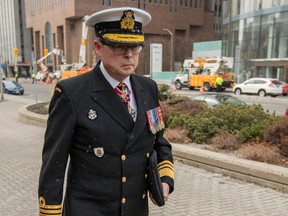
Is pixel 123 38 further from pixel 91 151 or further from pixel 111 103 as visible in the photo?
pixel 91 151

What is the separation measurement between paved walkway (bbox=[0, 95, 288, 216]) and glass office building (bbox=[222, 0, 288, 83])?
30.6 m

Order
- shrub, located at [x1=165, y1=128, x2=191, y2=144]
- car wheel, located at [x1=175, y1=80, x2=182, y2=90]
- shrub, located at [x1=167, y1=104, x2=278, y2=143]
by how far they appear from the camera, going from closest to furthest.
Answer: shrub, located at [x1=167, y1=104, x2=278, y2=143] < shrub, located at [x1=165, y1=128, x2=191, y2=144] < car wheel, located at [x1=175, y1=80, x2=182, y2=90]

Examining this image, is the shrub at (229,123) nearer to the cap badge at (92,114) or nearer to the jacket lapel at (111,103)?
the jacket lapel at (111,103)

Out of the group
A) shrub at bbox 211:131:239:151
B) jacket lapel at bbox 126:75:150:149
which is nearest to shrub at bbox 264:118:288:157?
shrub at bbox 211:131:239:151

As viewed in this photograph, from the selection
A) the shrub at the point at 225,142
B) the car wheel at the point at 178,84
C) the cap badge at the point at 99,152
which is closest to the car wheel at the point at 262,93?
the car wheel at the point at 178,84

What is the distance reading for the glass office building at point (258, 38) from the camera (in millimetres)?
34656

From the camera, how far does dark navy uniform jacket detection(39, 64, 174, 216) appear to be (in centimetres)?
195

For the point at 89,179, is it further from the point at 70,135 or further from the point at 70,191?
the point at 70,135

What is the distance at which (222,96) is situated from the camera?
1358cm

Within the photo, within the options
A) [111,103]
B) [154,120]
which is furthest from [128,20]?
[154,120]

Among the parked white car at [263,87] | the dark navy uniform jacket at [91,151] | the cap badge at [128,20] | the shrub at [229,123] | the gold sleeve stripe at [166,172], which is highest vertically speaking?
the cap badge at [128,20]

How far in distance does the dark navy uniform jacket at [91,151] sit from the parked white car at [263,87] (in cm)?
2528

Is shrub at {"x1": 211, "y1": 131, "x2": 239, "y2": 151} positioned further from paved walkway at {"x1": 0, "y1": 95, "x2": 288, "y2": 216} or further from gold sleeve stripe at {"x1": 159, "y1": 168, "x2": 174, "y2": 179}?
gold sleeve stripe at {"x1": 159, "y1": 168, "x2": 174, "y2": 179}

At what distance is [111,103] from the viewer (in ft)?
6.57
